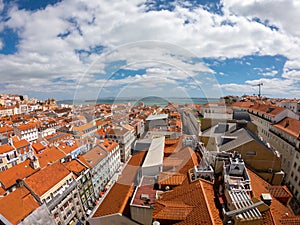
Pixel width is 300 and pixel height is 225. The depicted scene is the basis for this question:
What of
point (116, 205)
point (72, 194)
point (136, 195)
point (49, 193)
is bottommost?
point (72, 194)

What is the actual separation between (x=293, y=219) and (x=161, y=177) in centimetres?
427

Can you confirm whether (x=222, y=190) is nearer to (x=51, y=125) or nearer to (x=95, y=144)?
(x=95, y=144)

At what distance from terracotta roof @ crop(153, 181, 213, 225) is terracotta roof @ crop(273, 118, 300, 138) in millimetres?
10437

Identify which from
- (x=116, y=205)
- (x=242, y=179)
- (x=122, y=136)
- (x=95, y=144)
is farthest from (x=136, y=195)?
(x=122, y=136)

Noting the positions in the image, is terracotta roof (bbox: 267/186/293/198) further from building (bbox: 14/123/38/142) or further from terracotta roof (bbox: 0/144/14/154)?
building (bbox: 14/123/38/142)

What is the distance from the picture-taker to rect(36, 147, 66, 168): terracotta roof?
12084 mm

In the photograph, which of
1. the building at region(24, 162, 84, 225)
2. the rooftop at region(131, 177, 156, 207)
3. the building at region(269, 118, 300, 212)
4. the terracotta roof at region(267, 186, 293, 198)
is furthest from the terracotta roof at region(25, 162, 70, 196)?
the building at region(269, 118, 300, 212)

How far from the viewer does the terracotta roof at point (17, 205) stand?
22.2ft

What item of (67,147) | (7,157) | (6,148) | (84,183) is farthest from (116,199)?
(6,148)

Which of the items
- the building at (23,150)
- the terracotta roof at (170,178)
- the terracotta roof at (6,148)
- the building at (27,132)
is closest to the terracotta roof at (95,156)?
the terracotta roof at (170,178)

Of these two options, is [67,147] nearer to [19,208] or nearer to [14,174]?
[14,174]

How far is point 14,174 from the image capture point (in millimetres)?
10438

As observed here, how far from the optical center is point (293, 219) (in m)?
4.45

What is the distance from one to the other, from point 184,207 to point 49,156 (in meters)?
12.3
